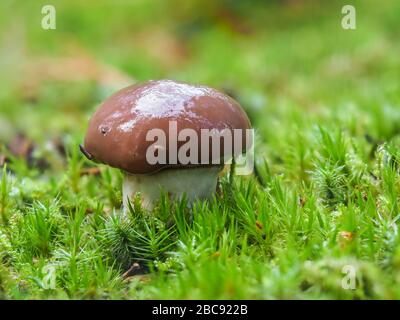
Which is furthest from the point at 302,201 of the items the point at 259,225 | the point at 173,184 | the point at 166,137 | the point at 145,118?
the point at 145,118

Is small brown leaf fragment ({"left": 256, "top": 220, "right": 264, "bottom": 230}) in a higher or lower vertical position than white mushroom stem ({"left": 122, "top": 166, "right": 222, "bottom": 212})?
lower

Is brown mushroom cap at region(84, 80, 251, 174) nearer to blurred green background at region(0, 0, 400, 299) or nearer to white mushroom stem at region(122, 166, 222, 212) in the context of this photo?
white mushroom stem at region(122, 166, 222, 212)

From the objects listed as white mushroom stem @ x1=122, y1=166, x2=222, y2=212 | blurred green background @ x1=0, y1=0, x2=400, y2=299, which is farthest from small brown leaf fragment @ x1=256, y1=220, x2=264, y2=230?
white mushroom stem @ x1=122, y1=166, x2=222, y2=212

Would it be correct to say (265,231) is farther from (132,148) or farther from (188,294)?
(132,148)

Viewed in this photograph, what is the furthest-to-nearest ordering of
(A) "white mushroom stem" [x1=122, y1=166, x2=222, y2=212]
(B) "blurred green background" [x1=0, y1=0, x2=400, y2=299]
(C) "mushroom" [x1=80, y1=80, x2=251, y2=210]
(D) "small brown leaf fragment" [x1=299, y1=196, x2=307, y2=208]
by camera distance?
1. (D) "small brown leaf fragment" [x1=299, y1=196, x2=307, y2=208]
2. (A) "white mushroom stem" [x1=122, y1=166, x2=222, y2=212]
3. (C) "mushroom" [x1=80, y1=80, x2=251, y2=210]
4. (B) "blurred green background" [x1=0, y1=0, x2=400, y2=299]

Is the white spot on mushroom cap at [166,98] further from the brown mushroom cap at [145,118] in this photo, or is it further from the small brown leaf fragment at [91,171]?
the small brown leaf fragment at [91,171]

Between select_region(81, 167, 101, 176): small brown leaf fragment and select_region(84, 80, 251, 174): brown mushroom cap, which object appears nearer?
select_region(84, 80, 251, 174): brown mushroom cap
